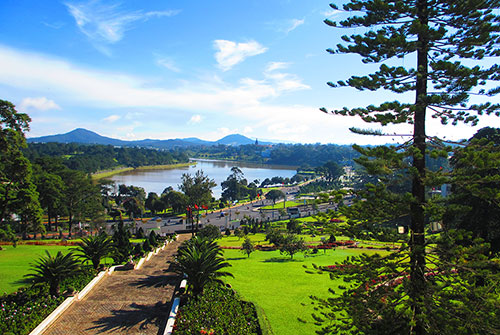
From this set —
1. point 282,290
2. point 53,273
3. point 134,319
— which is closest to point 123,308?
Answer: point 134,319

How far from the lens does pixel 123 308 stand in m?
9.48

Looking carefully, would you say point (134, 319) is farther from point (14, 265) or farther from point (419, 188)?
point (14, 265)

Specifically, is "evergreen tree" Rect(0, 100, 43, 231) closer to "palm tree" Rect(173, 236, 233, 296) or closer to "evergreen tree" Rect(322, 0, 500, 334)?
"palm tree" Rect(173, 236, 233, 296)

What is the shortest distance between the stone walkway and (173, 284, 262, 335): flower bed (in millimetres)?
631

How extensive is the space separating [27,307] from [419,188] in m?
9.75

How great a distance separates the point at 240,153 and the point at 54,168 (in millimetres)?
157673

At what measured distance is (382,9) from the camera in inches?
244

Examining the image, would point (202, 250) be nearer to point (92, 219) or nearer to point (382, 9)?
point (382, 9)

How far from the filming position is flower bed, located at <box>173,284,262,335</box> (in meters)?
7.98

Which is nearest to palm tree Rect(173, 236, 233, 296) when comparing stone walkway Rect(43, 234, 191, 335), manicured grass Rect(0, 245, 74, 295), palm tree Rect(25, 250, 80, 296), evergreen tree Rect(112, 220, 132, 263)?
stone walkway Rect(43, 234, 191, 335)

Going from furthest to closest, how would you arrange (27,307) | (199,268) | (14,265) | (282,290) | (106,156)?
(106,156), (14,265), (282,290), (199,268), (27,307)

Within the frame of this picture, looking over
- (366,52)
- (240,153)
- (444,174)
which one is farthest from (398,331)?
(240,153)

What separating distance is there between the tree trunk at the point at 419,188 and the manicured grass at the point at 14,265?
11.0 metres

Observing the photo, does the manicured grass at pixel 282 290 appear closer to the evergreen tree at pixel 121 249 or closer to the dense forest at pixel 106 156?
the evergreen tree at pixel 121 249
